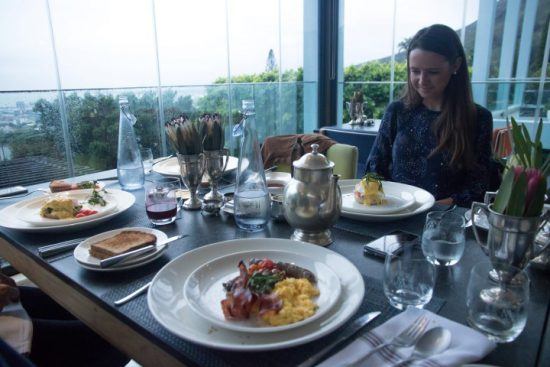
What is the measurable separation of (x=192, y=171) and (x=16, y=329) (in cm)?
66

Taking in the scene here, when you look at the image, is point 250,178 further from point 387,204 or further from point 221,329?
point 221,329

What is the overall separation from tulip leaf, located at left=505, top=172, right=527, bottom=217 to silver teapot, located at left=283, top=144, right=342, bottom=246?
0.41 m

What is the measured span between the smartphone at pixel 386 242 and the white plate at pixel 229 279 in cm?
18

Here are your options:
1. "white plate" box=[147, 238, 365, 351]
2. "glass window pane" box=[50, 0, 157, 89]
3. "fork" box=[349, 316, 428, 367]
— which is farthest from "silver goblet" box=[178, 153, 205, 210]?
"glass window pane" box=[50, 0, 157, 89]

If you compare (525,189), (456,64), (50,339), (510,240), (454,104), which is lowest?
(50,339)

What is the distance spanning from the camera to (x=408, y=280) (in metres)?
0.80

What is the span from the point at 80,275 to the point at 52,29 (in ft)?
10.1

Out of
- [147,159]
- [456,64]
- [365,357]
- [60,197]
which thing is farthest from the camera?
[147,159]

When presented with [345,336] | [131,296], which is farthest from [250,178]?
[345,336]

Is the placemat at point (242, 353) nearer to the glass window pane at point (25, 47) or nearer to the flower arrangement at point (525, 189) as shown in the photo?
the flower arrangement at point (525, 189)

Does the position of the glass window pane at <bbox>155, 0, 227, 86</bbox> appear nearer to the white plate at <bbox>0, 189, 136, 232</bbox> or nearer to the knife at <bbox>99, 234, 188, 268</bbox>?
the white plate at <bbox>0, 189, 136, 232</bbox>

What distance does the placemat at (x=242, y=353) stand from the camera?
627 millimetres

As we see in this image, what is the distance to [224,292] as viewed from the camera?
0.82m

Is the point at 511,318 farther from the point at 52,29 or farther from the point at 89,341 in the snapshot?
the point at 52,29
